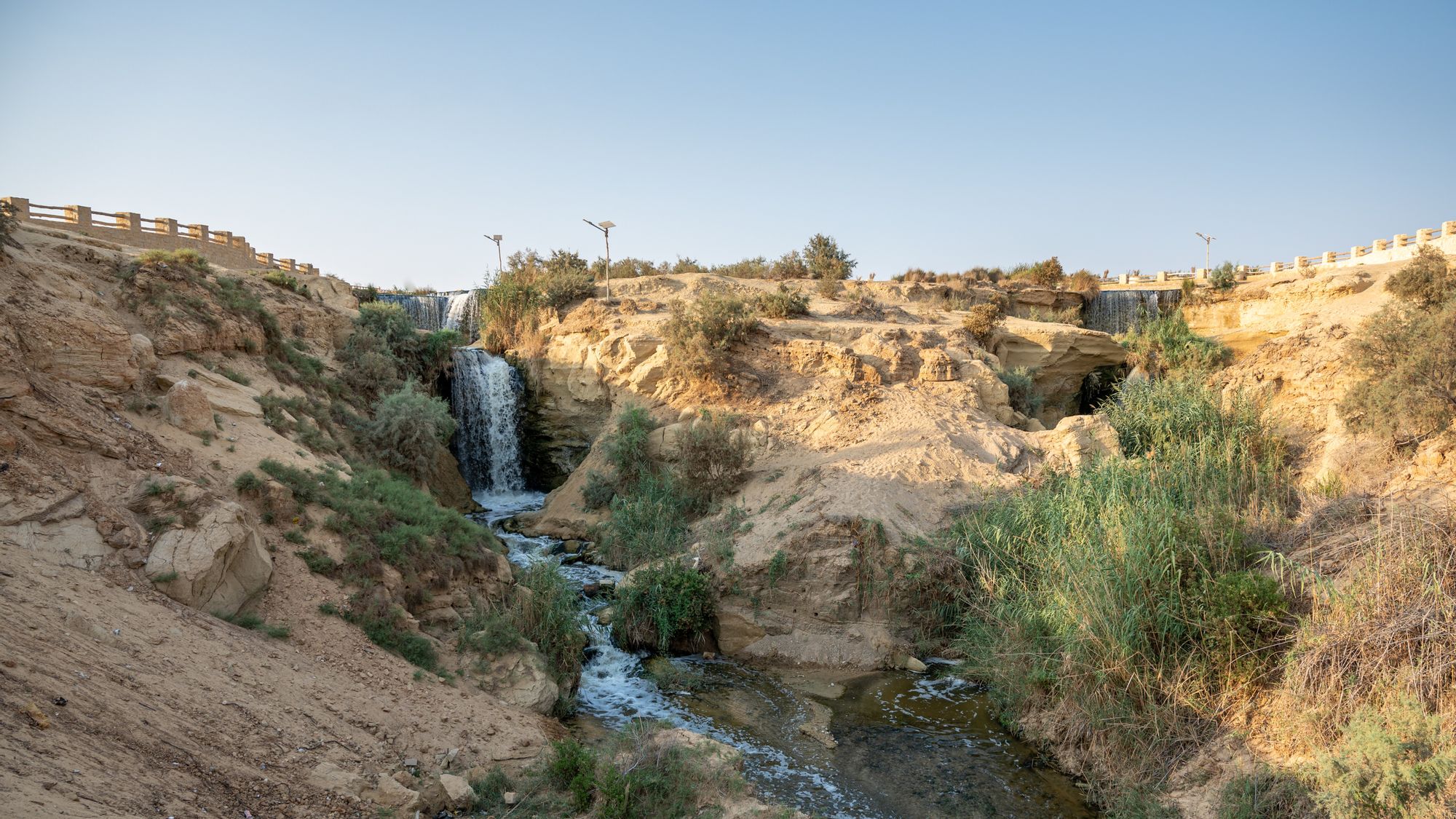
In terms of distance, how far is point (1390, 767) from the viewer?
17.5 feet

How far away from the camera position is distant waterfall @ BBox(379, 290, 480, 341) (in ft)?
77.0

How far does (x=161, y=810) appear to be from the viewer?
4.42m

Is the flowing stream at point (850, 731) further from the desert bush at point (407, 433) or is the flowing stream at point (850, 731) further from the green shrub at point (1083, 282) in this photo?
the green shrub at point (1083, 282)

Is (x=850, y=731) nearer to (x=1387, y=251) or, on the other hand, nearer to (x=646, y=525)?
(x=646, y=525)

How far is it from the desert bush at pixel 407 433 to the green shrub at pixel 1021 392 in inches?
471

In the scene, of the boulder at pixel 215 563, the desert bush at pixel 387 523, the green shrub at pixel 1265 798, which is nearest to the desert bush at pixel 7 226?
the desert bush at pixel 387 523

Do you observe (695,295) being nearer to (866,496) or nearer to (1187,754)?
(866,496)

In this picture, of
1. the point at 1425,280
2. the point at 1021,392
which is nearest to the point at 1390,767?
the point at 1021,392

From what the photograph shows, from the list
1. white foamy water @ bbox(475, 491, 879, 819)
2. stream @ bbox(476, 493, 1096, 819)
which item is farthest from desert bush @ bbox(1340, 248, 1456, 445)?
white foamy water @ bbox(475, 491, 879, 819)

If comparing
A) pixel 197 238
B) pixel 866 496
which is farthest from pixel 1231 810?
pixel 197 238

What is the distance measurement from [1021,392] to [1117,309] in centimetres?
1160

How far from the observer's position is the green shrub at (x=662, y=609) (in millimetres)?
10594

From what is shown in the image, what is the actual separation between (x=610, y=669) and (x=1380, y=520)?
26.6ft

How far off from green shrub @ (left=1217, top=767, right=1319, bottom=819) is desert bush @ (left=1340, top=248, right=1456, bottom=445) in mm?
7045
